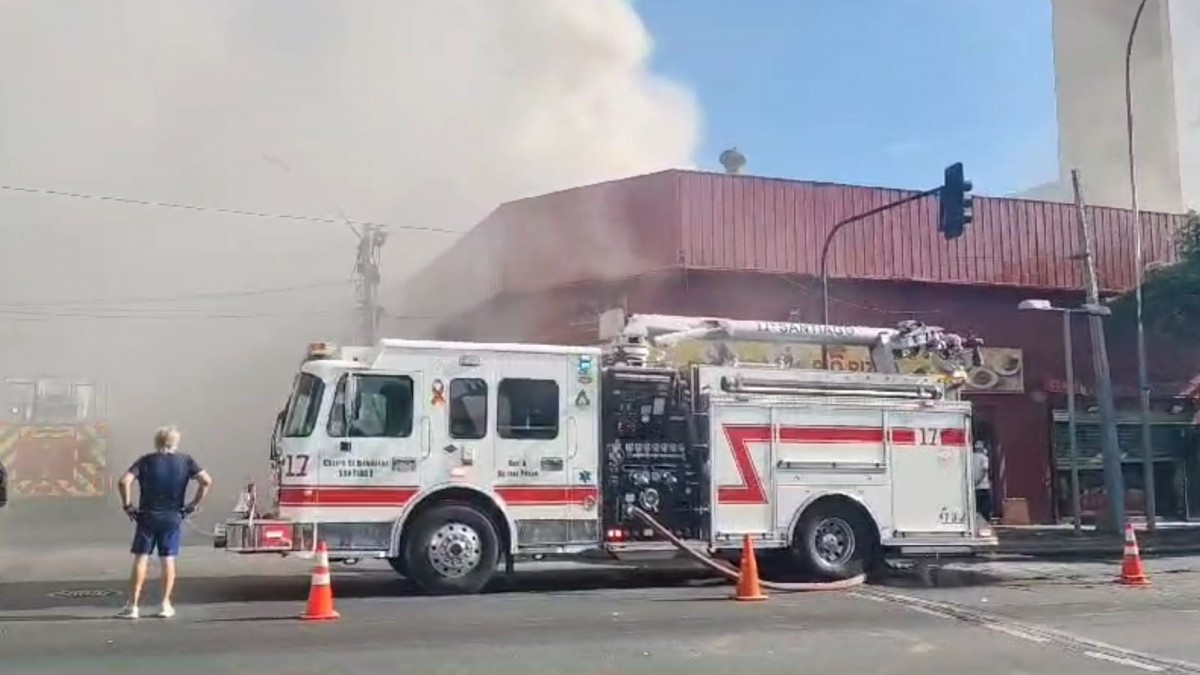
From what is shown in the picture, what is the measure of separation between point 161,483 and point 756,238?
1338 centimetres

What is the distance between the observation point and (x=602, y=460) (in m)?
10.2

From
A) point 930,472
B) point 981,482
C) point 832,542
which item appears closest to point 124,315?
point 832,542

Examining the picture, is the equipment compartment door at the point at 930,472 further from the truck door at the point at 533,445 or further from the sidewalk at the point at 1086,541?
the sidewalk at the point at 1086,541

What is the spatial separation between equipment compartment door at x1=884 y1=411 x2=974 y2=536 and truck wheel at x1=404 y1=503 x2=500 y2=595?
147 inches

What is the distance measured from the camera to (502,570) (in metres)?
11.6

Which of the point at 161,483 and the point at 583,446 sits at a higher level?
the point at 583,446

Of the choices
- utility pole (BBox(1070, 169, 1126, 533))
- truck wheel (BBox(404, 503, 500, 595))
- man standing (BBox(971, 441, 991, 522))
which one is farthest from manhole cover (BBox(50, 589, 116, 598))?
utility pole (BBox(1070, 169, 1126, 533))

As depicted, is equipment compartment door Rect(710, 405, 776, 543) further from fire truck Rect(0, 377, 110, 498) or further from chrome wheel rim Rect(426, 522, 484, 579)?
fire truck Rect(0, 377, 110, 498)

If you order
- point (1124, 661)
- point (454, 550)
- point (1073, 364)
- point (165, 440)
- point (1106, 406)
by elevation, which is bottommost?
point (1124, 661)

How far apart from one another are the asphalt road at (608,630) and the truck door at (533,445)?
0.63m

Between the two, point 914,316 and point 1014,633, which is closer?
point 1014,633

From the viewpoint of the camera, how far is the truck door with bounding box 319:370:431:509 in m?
9.39

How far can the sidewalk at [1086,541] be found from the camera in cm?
1518

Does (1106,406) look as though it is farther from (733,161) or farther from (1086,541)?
(733,161)
